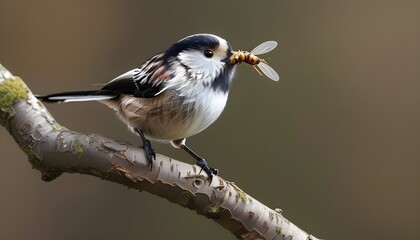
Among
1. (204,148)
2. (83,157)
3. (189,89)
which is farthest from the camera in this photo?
(204,148)

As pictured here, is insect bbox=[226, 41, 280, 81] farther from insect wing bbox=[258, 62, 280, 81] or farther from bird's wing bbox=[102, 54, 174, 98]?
bird's wing bbox=[102, 54, 174, 98]

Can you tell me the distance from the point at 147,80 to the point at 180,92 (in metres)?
0.07

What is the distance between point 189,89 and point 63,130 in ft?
0.64

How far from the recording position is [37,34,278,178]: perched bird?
90 centimetres

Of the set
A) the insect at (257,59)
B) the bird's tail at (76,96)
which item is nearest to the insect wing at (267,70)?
the insect at (257,59)

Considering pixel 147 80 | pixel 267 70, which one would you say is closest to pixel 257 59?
pixel 267 70

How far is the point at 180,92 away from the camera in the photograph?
0.91m

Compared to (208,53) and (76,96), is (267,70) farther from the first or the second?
(76,96)

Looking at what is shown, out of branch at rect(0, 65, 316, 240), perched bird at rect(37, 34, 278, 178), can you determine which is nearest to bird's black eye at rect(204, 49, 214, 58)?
Result: perched bird at rect(37, 34, 278, 178)

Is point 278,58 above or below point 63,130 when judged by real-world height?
above

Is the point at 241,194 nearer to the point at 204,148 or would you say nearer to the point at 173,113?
the point at 173,113

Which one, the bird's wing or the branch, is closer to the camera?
the branch

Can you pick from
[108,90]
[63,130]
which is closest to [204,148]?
[108,90]

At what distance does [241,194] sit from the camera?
2.91ft
